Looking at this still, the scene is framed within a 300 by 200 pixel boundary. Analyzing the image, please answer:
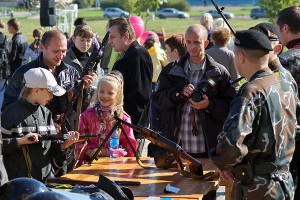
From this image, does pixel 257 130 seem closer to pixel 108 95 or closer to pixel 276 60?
pixel 276 60

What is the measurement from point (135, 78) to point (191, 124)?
59.9 inches

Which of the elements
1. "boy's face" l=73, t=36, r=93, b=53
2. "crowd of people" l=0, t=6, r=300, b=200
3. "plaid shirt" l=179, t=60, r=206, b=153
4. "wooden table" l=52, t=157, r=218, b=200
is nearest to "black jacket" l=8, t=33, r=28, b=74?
"boy's face" l=73, t=36, r=93, b=53

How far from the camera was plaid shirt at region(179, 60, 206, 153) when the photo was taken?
679cm

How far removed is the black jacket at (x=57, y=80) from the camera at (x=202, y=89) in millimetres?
1469

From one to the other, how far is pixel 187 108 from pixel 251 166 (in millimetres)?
1972

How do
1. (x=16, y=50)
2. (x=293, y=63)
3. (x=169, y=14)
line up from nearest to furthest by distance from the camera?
(x=293, y=63), (x=16, y=50), (x=169, y=14)

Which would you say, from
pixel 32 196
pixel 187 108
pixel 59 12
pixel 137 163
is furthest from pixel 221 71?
pixel 59 12

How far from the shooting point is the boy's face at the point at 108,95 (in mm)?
6789

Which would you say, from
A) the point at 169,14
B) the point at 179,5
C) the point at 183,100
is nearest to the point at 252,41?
the point at 183,100

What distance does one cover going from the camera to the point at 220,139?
15.9 ft

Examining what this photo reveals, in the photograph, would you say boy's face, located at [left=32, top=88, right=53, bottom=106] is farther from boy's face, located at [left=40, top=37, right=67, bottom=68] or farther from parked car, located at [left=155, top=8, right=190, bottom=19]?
parked car, located at [left=155, top=8, right=190, bottom=19]

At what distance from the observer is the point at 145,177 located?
577 cm

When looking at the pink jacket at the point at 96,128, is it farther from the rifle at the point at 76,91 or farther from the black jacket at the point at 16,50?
the black jacket at the point at 16,50

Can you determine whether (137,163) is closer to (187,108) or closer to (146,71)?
(187,108)
